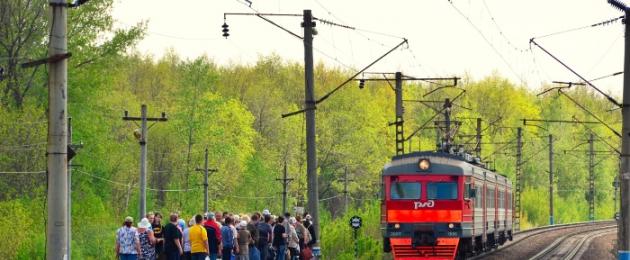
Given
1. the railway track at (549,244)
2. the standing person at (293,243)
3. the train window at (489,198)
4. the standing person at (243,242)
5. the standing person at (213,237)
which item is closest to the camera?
the standing person at (213,237)

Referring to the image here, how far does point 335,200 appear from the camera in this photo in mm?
92062

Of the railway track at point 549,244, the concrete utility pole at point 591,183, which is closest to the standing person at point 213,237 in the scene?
the railway track at point 549,244

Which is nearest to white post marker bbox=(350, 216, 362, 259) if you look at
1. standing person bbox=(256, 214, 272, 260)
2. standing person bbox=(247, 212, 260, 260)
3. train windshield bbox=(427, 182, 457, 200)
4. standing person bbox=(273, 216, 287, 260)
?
train windshield bbox=(427, 182, 457, 200)

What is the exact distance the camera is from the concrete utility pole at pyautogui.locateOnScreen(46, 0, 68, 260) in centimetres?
1609

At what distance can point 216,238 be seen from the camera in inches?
1025

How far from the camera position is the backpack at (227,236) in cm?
2670

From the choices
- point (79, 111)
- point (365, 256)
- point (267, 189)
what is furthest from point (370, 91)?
point (365, 256)

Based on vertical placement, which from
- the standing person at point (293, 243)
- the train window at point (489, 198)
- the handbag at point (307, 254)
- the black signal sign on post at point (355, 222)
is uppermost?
the train window at point (489, 198)

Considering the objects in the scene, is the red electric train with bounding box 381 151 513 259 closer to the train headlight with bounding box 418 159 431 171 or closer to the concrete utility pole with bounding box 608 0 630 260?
the train headlight with bounding box 418 159 431 171

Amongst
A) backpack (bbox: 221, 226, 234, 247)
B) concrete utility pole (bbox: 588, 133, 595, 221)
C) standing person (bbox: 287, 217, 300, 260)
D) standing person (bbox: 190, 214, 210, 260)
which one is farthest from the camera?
concrete utility pole (bbox: 588, 133, 595, 221)

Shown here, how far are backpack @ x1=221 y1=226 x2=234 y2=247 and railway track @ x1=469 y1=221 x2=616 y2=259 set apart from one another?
1413cm

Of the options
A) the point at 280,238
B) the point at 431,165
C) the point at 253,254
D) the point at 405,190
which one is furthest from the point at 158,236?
the point at 431,165

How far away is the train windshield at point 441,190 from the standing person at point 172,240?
33.4 ft

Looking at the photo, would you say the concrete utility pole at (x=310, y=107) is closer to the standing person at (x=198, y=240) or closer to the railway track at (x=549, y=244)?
the standing person at (x=198, y=240)
